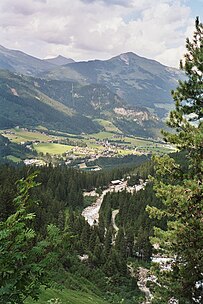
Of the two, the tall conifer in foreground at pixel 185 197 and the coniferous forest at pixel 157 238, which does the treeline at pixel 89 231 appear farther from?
the tall conifer in foreground at pixel 185 197

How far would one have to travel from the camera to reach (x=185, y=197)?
22500 millimetres

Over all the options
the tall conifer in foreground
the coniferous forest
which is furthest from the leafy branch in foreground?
the tall conifer in foreground

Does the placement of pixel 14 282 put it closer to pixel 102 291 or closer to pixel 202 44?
pixel 202 44

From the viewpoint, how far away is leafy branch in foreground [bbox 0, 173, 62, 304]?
758 cm

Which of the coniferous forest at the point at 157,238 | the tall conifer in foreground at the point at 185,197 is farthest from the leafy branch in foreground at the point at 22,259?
the tall conifer in foreground at the point at 185,197

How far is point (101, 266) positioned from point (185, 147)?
202 feet

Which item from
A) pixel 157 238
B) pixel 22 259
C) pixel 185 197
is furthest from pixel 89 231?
pixel 22 259

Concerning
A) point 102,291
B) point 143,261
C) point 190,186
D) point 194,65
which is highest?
point 194,65

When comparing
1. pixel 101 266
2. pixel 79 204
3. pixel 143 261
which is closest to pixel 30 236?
pixel 101 266

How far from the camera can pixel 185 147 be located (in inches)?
992

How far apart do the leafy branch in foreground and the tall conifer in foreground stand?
15513 millimetres

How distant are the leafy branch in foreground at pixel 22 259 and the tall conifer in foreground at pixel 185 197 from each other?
15.5 metres

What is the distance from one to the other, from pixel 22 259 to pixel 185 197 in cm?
1627

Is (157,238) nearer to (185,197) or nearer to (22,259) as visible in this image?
(185,197)
